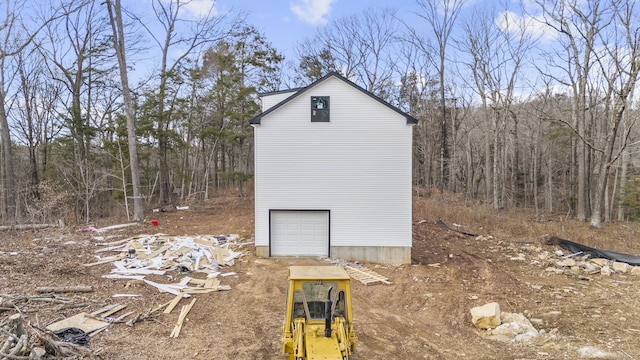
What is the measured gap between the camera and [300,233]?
603 inches

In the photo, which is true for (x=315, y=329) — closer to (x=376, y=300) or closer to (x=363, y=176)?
(x=376, y=300)

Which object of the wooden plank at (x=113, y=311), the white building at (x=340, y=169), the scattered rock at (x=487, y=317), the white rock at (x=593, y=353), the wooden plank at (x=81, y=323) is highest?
the white building at (x=340, y=169)

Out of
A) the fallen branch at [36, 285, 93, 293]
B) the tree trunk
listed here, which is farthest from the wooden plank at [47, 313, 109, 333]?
the tree trunk

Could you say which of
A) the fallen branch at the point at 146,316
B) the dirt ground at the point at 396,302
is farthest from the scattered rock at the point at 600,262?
the fallen branch at the point at 146,316

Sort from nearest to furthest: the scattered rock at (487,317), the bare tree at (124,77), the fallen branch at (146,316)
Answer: the fallen branch at (146,316)
the scattered rock at (487,317)
the bare tree at (124,77)

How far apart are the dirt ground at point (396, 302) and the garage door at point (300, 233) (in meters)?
0.60

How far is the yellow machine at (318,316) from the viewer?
5828 millimetres

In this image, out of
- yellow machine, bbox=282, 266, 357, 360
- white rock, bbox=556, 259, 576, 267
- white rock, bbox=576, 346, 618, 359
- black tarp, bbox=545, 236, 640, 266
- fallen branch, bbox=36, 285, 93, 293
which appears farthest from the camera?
black tarp, bbox=545, 236, 640, 266

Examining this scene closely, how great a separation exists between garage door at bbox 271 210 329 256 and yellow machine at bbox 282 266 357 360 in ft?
26.4

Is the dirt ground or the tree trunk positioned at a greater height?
the tree trunk

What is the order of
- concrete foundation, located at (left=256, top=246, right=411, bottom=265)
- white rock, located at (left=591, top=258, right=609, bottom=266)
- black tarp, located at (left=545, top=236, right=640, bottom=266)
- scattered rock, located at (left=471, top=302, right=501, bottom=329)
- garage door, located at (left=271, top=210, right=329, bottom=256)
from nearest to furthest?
scattered rock, located at (left=471, top=302, right=501, bottom=329) < white rock, located at (left=591, top=258, right=609, bottom=266) < black tarp, located at (left=545, top=236, right=640, bottom=266) < concrete foundation, located at (left=256, top=246, right=411, bottom=265) < garage door, located at (left=271, top=210, right=329, bottom=256)

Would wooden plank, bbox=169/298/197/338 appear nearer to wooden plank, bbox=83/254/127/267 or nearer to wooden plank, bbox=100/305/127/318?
wooden plank, bbox=100/305/127/318

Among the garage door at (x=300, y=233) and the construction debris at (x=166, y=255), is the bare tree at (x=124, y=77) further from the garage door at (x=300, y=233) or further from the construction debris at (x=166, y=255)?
the garage door at (x=300, y=233)

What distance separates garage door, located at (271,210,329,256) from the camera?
15.2 m
